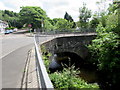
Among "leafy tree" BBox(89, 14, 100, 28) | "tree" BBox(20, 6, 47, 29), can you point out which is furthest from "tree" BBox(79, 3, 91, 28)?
"tree" BBox(20, 6, 47, 29)

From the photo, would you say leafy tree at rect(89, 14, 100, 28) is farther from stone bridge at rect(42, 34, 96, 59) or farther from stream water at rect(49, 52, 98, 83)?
stream water at rect(49, 52, 98, 83)

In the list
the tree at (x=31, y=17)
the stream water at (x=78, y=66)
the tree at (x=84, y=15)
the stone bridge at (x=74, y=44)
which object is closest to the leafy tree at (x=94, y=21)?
the tree at (x=84, y=15)

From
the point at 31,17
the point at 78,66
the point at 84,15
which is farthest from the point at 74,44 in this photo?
the point at 31,17

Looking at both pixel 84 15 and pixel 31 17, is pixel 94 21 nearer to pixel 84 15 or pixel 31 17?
pixel 84 15

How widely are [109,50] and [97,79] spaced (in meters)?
4.97

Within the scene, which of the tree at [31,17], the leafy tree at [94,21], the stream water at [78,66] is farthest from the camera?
the tree at [31,17]

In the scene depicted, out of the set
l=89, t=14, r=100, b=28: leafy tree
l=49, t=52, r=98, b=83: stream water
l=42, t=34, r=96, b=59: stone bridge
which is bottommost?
l=49, t=52, r=98, b=83: stream water

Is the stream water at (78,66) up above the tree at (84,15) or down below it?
below

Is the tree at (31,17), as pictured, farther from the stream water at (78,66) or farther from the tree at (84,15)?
the stream water at (78,66)

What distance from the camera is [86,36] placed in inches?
751

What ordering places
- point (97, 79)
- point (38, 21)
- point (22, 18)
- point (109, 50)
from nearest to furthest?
point (109, 50)
point (97, 79)
point (38, 21)
point (22, 18)

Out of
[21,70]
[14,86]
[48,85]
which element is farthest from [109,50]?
[48,85]

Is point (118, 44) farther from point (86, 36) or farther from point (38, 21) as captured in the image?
point (38, 21)

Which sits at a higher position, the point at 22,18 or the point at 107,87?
the point at 22,18
